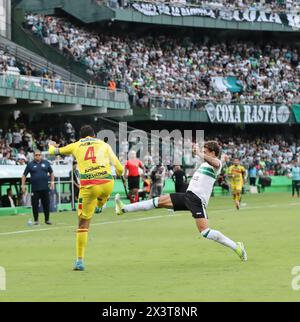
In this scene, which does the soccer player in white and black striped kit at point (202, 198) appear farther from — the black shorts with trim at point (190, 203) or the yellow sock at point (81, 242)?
the yellow sock at point (81, 242)

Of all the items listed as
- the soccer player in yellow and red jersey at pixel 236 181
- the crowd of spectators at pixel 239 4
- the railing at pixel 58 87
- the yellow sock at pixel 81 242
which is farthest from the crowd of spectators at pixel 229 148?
the yellow sock at pixel 81 242

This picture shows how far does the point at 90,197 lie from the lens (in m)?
14.1

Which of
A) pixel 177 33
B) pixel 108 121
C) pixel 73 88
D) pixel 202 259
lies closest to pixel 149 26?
pixel 177 33

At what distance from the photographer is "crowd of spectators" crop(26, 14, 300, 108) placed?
175ft

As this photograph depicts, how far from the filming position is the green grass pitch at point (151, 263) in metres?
11.1

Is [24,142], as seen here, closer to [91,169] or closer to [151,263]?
[151,263]

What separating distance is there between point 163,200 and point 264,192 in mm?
37922

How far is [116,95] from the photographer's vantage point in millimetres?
49250

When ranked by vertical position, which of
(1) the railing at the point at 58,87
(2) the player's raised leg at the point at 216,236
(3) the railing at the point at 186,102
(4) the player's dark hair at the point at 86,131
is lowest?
(2) the player's raised leg at the point at 216,236

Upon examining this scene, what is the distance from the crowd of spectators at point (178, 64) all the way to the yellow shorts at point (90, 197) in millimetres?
37664

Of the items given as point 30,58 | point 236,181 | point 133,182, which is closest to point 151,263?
point 133,182

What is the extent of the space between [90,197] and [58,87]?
30.8 meters

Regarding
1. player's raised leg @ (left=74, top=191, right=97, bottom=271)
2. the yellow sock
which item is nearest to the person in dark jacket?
player's raised leg @ (left=74, top=191, right=97, bottom=271)
